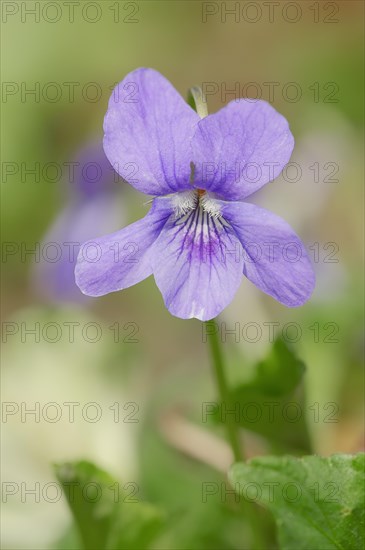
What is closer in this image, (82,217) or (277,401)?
(277,401)

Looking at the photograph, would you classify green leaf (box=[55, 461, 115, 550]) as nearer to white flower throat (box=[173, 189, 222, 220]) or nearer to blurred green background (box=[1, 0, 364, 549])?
blurred green background (box=[1, 0, 364, 549])

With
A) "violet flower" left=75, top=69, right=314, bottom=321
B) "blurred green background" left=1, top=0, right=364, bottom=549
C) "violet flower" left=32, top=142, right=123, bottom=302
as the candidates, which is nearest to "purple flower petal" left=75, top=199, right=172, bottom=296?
"violet flower" left=75, top=69, right=314, bottom=321

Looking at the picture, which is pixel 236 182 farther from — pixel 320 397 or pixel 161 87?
pixel 320 397

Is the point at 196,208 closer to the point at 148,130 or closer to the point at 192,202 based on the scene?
the point at 192,202

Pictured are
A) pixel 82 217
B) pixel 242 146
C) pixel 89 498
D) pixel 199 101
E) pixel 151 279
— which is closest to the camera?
pixel 242 146

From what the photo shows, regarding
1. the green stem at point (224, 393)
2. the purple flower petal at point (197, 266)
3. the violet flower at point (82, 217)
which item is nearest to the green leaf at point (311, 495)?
the green stem at point (224, 393)

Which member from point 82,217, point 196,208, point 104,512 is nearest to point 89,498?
point 104,512

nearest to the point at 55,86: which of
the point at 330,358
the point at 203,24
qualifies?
the point at 203,24

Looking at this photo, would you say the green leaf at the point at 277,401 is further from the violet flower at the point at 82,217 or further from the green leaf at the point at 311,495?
the violet flower at the point at 82,217
